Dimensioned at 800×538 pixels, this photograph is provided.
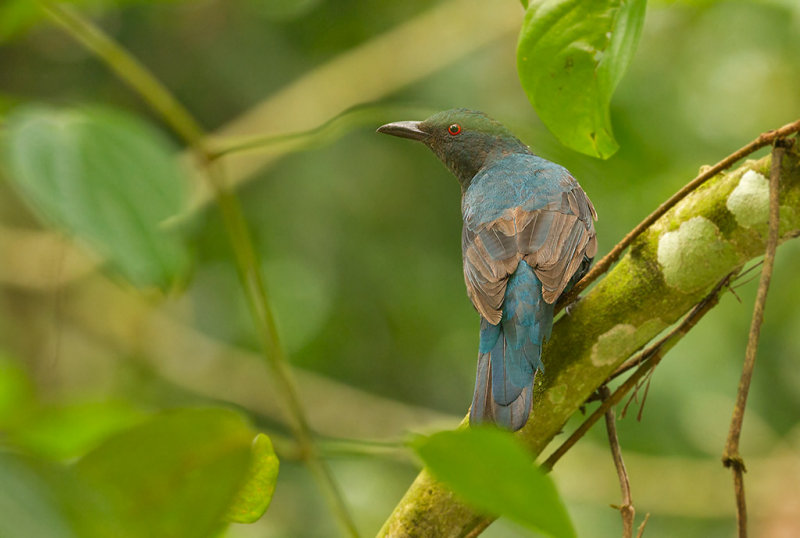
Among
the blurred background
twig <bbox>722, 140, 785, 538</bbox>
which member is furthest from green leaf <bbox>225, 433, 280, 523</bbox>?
the blurred background

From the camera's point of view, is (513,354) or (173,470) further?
(513,354)

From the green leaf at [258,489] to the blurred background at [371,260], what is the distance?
3639 millimetres

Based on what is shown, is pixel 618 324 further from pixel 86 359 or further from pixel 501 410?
pixel 86 359

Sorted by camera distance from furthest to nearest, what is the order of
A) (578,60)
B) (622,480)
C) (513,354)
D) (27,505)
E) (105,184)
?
(513,354), (622,480), (578,60), (105,184), (27,505)

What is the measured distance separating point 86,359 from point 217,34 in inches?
125

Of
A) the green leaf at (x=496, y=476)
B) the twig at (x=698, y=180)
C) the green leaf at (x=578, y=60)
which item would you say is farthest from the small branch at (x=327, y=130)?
the green leaf at (x=496, y=476)

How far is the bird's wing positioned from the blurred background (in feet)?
6.06

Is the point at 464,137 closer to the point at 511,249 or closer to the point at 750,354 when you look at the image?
the point at 511,249

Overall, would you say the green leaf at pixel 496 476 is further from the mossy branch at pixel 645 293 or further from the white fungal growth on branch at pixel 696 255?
the white fungal growth on branch at pixel 696 255

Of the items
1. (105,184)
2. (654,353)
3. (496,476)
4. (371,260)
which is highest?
(371,260)

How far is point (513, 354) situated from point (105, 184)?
54.3 inches

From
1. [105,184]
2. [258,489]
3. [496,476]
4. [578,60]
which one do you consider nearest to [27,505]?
[496,476]

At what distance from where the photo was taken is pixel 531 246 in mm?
3014

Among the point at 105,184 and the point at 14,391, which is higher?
the point at 14,391
